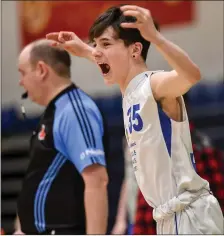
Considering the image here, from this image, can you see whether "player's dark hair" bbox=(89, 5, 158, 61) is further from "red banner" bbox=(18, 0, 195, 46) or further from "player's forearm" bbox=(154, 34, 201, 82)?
"red banner" bbox=(18, 0, 195, 46)

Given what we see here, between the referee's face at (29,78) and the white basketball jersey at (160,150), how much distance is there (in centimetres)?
131

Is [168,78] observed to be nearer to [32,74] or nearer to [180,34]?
[32,74]

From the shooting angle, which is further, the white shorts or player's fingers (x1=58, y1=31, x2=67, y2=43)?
player's fingers (x1=58, y1=31, x2=67, y2=43)

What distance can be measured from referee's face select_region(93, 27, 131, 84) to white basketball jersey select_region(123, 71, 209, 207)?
0.14 metres

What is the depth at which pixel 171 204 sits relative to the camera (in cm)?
246

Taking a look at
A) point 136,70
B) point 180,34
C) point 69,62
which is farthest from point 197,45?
point 136,70

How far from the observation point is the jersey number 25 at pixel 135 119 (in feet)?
8.14

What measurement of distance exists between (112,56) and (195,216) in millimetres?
685

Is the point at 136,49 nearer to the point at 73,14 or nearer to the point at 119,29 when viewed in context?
the point at 119,29

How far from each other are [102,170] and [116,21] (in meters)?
1.07

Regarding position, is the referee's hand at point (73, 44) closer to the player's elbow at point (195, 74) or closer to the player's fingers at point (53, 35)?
the player's fingers at point (53, 35)

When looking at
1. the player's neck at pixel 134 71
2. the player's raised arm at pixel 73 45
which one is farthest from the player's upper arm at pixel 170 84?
the player's raised arm at pixel 73 45

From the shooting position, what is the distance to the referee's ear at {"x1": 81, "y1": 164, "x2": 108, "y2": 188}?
3.36 meters

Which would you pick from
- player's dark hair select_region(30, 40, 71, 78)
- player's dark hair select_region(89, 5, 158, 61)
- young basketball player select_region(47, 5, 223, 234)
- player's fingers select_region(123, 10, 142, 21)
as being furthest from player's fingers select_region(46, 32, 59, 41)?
player's fingers select_region(123, 10, 142, 21)
